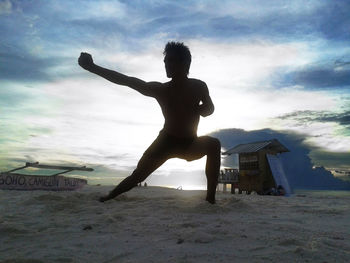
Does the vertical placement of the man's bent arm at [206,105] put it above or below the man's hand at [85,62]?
below

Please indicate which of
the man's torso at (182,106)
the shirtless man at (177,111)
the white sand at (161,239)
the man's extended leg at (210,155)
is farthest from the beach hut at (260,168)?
the white sand at (161,239)

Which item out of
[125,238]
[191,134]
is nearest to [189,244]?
[125,238]

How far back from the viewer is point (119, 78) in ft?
13.8

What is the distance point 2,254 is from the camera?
6.20ft

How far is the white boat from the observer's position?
9.84 metres

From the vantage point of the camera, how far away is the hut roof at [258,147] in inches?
945

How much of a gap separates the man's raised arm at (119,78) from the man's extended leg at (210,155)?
3.49 ft

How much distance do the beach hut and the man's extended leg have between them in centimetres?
1963

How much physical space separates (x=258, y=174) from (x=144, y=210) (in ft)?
69.9

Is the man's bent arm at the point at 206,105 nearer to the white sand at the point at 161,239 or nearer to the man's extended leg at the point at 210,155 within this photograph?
the man's extended leg at the point at 210,155

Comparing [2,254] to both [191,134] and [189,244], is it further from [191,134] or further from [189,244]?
[191,134]

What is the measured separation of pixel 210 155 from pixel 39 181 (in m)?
9.15

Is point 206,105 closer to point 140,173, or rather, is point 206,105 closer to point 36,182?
point 140,173

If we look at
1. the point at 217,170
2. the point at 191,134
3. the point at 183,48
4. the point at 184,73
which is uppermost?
the point at 183,48
